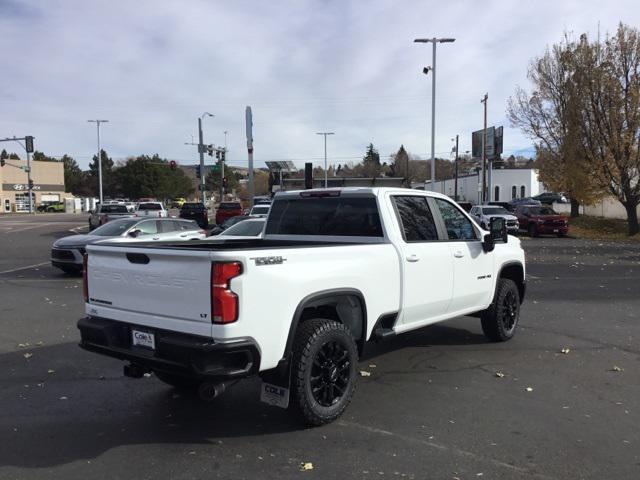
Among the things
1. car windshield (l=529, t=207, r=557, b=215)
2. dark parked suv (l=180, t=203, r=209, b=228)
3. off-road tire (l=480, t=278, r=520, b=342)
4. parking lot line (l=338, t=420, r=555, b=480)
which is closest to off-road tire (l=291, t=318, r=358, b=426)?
parking lot line (l=338, t=420, r=555, b=480)

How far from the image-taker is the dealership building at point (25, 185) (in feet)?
276

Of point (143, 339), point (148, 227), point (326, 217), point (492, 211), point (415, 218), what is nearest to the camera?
point (143, 339)

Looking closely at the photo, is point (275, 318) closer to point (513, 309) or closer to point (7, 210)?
point (513, 309)

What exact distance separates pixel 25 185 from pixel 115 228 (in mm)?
84760

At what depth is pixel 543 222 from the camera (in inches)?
1097

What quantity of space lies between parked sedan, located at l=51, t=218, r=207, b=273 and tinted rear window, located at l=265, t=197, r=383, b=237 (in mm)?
6789

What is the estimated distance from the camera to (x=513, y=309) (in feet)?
23.7

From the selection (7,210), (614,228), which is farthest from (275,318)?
(7,210)

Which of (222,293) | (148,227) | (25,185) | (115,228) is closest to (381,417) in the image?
(222,293)

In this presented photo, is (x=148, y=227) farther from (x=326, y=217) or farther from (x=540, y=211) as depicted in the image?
(x=540, y=211)

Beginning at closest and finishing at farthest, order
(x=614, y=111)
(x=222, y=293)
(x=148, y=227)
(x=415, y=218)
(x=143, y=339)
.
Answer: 1. (x=222, y=293)
2. (x=143, y=339)
3. (x=415, y=218)
4. (x=148, y=227)
5. (x=614, y=111)

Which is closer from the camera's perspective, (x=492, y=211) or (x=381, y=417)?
(x=381, y=417)

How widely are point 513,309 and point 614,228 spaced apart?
90.5ft

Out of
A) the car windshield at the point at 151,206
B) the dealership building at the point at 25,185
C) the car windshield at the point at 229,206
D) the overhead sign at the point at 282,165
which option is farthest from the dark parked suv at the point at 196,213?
the dealership building at the point at 25,185
